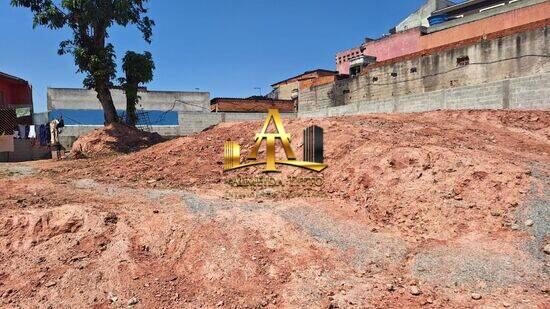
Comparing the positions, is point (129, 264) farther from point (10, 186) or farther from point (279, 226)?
point (10, 186)

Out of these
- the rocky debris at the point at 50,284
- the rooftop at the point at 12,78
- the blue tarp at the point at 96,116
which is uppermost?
the rooftop at the point at 12,78

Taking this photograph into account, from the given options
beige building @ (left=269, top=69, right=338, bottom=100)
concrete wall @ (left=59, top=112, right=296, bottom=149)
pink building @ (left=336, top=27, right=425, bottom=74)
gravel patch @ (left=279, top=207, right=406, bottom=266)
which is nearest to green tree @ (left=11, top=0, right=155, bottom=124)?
concrete wall @ (left=59, top=112, right=296, bottom=149)

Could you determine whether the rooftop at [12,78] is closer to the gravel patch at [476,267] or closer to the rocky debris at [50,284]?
the rocky debris at [50,284]

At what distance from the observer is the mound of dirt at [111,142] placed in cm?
1364

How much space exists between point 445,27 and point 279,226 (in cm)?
2082

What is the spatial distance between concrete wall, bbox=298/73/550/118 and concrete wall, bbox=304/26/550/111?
2.93 feet

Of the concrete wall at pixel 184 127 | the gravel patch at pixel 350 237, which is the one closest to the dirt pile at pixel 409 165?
the gravel patch at pixel 350 237

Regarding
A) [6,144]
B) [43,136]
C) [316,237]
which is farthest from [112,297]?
[43,136]

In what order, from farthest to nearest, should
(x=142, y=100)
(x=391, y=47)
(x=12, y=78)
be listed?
(x=142, y=100), (x=391, y=47), (x=12, y=78)

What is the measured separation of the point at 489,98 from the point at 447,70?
18.3 feet

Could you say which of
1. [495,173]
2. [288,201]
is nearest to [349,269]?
[288,201]

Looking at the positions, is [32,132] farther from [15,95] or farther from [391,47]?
[391,47]

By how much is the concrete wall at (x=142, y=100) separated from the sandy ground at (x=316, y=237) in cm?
2251

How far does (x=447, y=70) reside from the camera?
55.4 feet
